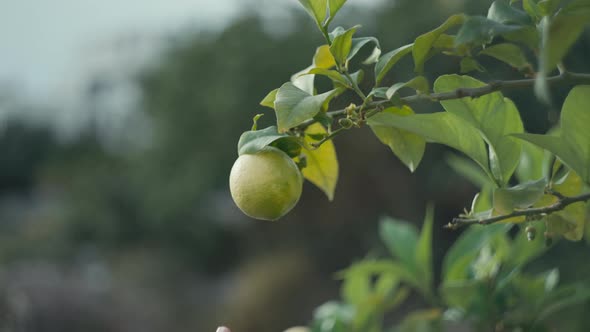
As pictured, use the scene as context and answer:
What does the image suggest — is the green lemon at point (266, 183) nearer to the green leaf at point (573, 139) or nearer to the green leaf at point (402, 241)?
the green leaf at point (573, 139)

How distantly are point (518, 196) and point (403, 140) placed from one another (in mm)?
78

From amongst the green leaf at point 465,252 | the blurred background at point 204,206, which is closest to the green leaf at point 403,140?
the green leaf at point 465,252

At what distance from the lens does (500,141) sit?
434 millimetres

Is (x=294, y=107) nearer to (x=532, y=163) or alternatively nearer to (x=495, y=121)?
(x=495, y=121)

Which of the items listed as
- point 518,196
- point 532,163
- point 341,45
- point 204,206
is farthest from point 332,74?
point 204,206

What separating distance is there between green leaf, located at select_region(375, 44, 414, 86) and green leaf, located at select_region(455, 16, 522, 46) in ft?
0.16

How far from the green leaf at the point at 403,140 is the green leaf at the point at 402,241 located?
12.9 inches

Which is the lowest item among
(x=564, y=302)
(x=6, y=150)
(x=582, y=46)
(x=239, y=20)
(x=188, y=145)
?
(x=564, y=302)

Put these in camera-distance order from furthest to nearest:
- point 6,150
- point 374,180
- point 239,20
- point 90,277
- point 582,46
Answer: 1. point 6,150
2. point 239,20
3. point 374,180
4. point 90,277
5. point 582,46

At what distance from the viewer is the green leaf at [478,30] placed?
1.10 feet

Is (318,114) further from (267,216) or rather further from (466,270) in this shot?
(466,270)

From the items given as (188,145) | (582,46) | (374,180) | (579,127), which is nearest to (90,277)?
(188,145)

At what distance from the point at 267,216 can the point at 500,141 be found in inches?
6.0

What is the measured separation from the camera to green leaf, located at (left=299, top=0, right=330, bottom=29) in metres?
0.41
